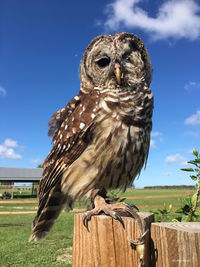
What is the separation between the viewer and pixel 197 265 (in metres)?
1.40

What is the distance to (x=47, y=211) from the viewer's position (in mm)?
3104

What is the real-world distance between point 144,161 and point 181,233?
1694 mm

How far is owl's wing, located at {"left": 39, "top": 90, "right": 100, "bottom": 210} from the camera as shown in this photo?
9.07 feet

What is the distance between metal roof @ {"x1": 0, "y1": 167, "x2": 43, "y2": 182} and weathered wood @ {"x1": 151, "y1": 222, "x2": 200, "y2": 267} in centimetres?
4284

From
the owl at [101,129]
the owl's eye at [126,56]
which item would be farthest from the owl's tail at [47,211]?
the owl's eye at [126,56]

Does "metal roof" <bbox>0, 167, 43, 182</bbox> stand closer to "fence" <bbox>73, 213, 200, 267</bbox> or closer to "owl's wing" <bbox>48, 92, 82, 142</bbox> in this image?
"owl's wing" <bbox>48, 92, 82, 142</bbox>

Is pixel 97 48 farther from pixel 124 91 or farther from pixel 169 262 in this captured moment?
pixel 169 262

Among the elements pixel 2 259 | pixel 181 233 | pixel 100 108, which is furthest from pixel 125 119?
pixel 2 259

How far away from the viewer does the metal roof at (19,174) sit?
42825 mm

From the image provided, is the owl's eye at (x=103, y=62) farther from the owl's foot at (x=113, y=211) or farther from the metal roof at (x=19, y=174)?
the metal roof at (x=19, y=174)

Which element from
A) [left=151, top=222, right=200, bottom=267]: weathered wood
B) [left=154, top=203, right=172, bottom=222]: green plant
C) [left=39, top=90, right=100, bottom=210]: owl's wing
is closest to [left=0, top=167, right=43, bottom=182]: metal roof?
[left=39, top=90, right=100, bottom=210]: owl's wing

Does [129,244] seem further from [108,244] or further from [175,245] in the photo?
[175,245]

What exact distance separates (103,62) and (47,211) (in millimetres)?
1612

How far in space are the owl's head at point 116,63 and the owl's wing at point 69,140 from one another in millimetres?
208
